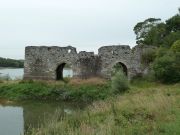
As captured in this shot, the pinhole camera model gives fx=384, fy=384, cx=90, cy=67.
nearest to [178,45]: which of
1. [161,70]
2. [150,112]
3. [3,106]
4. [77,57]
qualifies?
[161,70]

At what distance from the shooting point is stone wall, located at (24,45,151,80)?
2991cm

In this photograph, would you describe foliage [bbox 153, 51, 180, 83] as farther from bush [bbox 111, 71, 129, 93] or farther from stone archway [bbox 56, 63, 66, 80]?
stone archway [bbox 56, 63, 66, 80]

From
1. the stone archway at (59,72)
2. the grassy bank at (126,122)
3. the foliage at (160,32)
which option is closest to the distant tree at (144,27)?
the foliage at (160,32)

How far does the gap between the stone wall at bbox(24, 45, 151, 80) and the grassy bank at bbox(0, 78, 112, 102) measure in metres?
2.23

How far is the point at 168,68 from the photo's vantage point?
971 inches

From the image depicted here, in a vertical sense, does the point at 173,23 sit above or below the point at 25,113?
above

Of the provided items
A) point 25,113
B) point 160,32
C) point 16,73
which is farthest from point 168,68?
point 16,73

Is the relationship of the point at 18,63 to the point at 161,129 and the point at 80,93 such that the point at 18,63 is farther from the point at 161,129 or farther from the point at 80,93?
the point at 161,129

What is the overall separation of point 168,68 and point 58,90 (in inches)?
297

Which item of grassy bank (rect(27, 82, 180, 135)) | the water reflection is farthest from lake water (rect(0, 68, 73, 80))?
grassy bank (rect(27, 82, 180, 135))

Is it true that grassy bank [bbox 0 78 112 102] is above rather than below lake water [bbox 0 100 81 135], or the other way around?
above

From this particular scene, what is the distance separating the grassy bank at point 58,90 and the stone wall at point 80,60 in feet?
7.31

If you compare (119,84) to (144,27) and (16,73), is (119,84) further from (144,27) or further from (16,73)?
(16,73)

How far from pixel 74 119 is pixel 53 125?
176 centimetres
